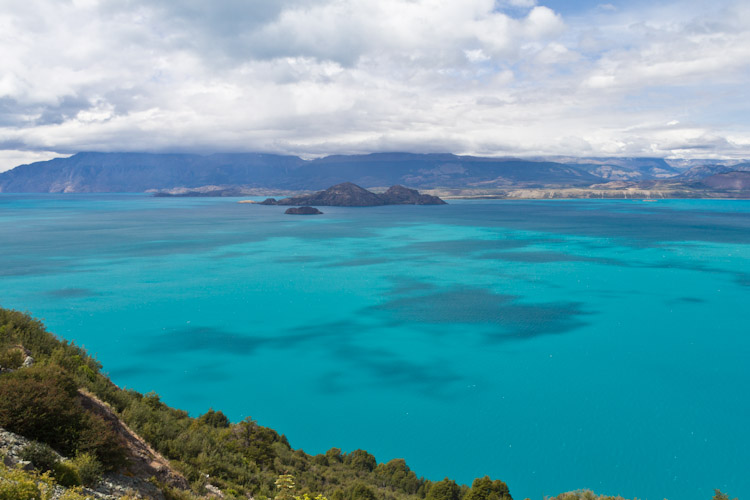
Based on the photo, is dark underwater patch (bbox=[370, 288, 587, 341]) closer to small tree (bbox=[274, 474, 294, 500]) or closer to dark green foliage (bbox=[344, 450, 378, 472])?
dark green foliage (bbox=[344, 450, 378, 472])

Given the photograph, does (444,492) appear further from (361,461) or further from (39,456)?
(39,456)

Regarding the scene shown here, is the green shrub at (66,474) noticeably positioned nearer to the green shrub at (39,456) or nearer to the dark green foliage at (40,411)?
the green shrub at (39,456)

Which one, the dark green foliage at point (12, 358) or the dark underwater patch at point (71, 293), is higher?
the dark green foliage at point (12, 358)

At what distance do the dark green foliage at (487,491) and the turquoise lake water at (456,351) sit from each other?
4928mm

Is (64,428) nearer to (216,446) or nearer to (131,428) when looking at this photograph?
(131,428)

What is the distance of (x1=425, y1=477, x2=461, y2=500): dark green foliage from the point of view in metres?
20.2

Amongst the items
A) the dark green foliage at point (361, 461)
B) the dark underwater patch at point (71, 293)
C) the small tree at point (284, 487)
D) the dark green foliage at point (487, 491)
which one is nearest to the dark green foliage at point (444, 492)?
the dark green foliage at point (487, 491)

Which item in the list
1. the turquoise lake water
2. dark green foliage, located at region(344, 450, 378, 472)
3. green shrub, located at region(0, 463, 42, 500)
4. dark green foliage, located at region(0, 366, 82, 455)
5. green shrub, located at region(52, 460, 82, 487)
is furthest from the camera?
the turquoise lake water

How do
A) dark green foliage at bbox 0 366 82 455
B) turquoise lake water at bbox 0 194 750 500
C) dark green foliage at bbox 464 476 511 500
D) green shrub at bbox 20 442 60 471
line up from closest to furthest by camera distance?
green shrub at bbox 20 442 60 471, dark green foliage at bbox 0 366 82 455, dark green foliage at bbox 464 476 511 500, turquoise lake water at bbox 0 194 750 500

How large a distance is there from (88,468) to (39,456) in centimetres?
99

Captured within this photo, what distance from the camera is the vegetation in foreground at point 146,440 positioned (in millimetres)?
10453

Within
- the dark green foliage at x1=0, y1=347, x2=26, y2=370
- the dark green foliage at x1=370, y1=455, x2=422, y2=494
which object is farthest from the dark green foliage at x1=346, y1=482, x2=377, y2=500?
the dark green foliage at x1=0, y1=347, x2=26, y2=370

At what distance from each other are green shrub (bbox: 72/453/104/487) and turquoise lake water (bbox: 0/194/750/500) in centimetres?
1806

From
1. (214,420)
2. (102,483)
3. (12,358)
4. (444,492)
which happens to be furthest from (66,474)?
(444,492)
